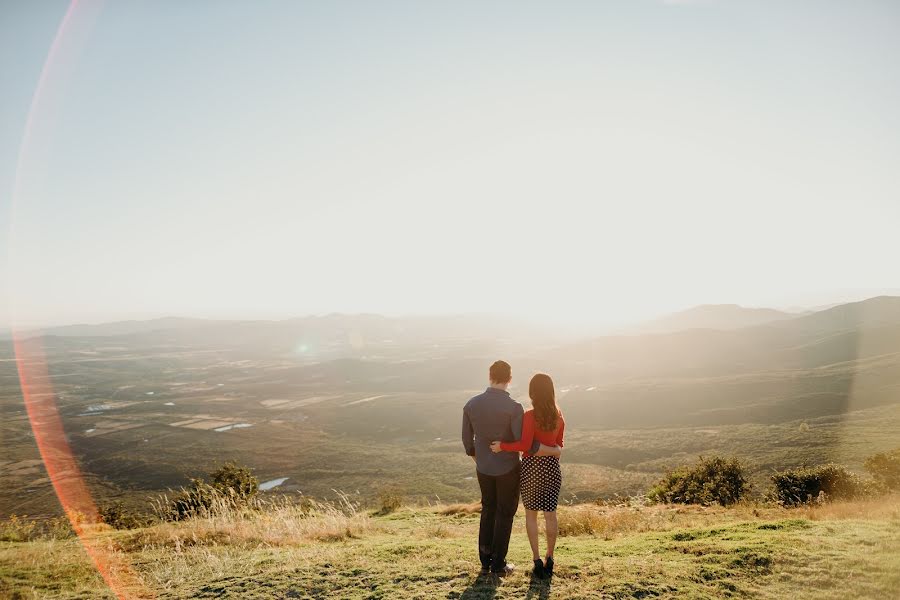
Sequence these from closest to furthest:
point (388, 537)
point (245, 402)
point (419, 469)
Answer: point (388, 537) < point (419, 469) < point (245, 402)

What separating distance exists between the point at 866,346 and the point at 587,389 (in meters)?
95.5

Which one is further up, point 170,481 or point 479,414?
point 479,414

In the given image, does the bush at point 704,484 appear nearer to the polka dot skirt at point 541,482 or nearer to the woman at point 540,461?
the woman at point 540,461

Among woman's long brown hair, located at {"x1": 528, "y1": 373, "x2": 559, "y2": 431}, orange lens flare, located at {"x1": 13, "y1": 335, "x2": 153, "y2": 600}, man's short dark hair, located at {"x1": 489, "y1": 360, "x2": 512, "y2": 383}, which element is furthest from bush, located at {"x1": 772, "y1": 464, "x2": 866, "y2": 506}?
orange lens flare, located at {"x1": 13, "y1": 335, "x2": 153, "y2": 600}

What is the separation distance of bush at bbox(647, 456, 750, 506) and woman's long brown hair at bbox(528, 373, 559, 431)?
14671 mm

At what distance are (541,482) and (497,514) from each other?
71 centimetres

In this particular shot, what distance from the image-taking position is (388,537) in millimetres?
8914

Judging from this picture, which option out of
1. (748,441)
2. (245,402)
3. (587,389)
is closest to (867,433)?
(748,441)

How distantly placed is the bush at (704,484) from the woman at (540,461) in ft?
46.2

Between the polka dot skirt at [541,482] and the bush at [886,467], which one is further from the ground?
the polka dot skirt at [541,482]

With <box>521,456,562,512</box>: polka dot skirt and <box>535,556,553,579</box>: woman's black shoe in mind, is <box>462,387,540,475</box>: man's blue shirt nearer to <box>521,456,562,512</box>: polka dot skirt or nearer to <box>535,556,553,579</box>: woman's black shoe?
<box>521,456,562,512</box>: polka dot skirt

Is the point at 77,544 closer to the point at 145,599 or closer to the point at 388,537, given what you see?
the point at 145,599

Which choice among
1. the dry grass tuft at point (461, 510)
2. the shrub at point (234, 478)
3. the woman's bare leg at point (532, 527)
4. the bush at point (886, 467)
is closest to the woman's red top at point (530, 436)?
the woman's bare leg at point (532, 527)

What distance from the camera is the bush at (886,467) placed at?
77.3 feet
